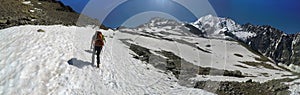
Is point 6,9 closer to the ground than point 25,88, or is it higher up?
higher up

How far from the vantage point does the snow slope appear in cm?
1516

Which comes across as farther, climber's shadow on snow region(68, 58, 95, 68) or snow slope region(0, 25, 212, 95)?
climber's shadow on snow region(68, 58, 95, 68)

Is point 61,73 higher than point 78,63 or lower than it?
lower

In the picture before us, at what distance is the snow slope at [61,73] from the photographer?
15.2 meters

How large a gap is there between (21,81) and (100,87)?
4502 mm

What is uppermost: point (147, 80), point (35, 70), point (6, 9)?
point (6, 9)

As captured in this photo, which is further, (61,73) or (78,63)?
(78,63)

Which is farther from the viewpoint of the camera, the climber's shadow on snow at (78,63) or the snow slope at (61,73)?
the climber's shadow on snow at (78,63)

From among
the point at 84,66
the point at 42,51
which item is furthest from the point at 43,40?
the point at 84,66

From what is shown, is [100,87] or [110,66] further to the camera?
[110,66]

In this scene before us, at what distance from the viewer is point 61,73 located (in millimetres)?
17359

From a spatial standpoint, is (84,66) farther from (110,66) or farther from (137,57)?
(137,57)

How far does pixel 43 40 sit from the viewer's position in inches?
974

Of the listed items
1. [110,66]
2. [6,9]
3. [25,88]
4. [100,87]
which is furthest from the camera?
[6,9]
